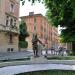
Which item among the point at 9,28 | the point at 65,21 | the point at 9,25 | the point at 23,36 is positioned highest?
the point at 9,25

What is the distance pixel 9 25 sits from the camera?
43469 mm

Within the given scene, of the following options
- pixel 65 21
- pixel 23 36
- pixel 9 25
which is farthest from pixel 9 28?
pixel 65 21

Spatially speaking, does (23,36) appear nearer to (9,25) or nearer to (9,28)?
(9,25)

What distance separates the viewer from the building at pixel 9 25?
131 ft

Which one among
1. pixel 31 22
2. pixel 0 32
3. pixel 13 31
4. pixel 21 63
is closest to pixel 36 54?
pixel 21 63

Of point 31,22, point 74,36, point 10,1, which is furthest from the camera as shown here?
point 31,22

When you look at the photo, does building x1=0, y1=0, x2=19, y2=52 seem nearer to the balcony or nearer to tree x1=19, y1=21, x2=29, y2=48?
the balcony

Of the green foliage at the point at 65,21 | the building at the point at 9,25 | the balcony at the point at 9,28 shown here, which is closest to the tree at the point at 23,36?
the building at the point at 9,25

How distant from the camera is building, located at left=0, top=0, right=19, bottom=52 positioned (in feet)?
131

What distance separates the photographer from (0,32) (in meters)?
39.9

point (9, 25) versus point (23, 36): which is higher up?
point (9, 25)

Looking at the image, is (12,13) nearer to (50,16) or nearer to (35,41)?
(50,16)

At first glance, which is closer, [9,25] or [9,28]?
[9,28]

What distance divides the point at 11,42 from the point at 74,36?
767 inches
